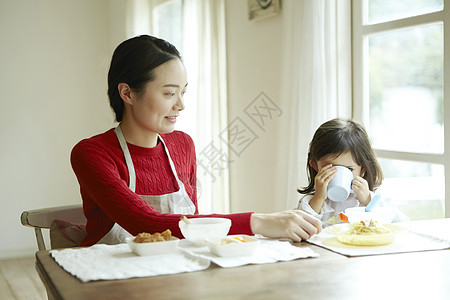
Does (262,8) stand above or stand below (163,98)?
above

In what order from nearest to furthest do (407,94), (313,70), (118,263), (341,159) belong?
(118,263) < (341,159) < (407,94) < (313,70)

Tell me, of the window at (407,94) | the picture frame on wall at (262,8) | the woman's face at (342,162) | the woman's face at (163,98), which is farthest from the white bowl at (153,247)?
the picture frame on wall at (262,8)

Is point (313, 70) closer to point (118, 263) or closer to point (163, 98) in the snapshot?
point (163, 98)

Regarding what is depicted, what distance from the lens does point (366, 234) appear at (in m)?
1.29

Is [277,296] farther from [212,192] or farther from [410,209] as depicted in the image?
[212,192]

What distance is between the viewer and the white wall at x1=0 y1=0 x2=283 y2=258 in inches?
197

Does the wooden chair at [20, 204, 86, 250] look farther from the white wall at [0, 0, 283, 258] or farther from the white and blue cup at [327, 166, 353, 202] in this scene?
the white wall at [0, 0, 283, 258]

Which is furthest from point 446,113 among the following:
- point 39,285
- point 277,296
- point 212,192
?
point 39,285

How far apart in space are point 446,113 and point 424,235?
953 millimetres

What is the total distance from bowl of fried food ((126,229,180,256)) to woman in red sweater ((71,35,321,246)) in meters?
0.24

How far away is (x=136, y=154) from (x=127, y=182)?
0.11m

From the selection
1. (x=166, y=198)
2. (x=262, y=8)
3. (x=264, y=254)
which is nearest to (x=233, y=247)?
(x=264, y=254)

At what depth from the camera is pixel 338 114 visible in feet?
8.75

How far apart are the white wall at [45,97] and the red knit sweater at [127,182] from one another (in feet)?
11.2
